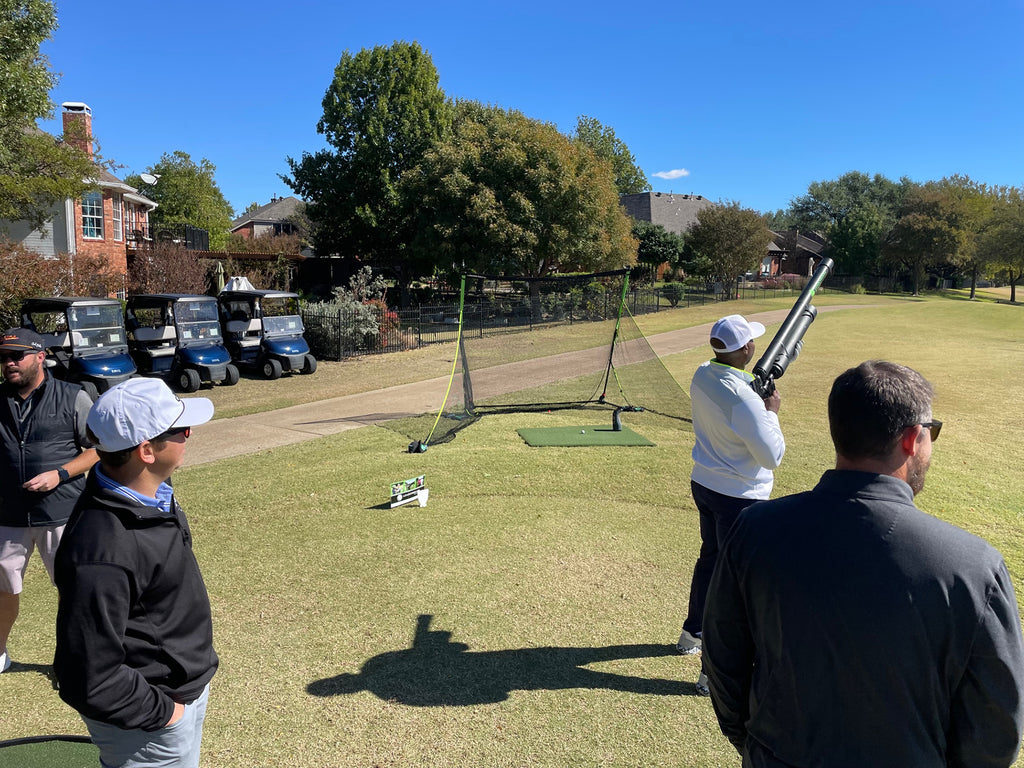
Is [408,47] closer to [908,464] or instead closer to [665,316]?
[665,316]

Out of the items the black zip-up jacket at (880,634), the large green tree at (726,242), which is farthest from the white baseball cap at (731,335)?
the large green tree at (726,242)

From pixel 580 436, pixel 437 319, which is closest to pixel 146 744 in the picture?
pixel 580 436

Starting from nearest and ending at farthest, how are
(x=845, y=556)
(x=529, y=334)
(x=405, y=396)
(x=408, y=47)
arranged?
(x=845, y=556) < (x=529, y=334) < (x=405, y=396) < (x=408, y=47)

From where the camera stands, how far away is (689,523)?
6.99 metres

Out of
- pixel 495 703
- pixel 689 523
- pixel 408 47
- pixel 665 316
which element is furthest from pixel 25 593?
pixel 665 316

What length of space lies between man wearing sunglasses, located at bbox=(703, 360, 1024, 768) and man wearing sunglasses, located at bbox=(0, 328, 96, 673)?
155 inches

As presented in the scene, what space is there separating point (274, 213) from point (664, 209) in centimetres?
4468

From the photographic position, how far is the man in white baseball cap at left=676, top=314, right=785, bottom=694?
12.5 feet

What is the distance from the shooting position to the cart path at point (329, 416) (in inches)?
407

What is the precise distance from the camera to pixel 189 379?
14.7 metres

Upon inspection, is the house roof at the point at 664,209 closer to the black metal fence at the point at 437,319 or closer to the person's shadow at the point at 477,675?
the black metal fence at the point at 437,319

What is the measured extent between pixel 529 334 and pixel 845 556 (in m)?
11.2

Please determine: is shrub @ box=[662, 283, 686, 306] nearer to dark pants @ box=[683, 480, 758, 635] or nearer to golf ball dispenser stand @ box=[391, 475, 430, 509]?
golf ball dispenser stand @ box=[391, 475, 430, 509]

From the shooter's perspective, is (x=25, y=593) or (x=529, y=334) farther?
(x=529, y=334)
